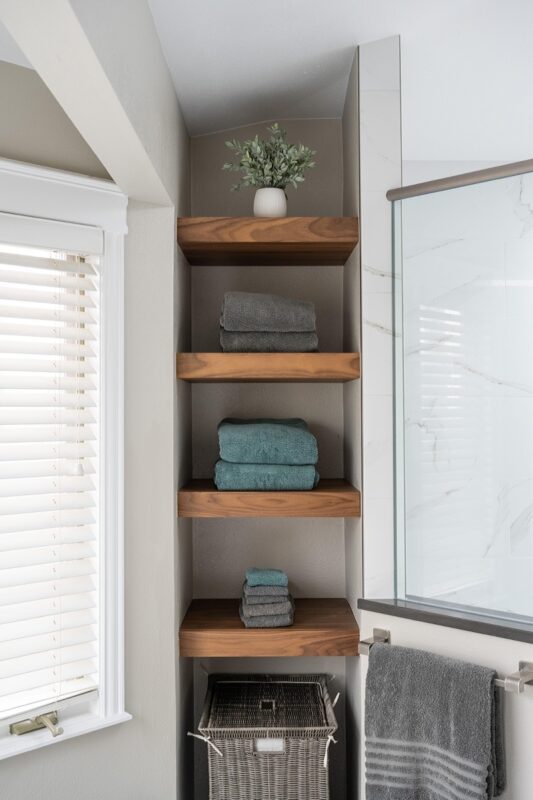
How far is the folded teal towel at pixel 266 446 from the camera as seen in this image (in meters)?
1.94

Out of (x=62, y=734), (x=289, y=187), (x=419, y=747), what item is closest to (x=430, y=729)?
Answer: (x=419, y=747)

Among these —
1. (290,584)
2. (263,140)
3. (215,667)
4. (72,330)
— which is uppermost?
(263,140)

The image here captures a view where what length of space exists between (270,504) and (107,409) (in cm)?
52

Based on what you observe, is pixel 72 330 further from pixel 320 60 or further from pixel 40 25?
pixel 320 60

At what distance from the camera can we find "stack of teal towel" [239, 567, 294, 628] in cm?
194

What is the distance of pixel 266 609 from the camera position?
6.40ft

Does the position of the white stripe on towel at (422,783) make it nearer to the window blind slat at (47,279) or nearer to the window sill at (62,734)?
the window sill at (62,734)

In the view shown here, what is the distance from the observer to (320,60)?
1.90 metres

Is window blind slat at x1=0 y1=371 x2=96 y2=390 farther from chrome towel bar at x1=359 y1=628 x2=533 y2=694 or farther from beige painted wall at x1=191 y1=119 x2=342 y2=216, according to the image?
chrome towel bar at x1=359 y1=628 x2=533 y2=694

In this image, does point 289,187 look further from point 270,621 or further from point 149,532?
point 270,621

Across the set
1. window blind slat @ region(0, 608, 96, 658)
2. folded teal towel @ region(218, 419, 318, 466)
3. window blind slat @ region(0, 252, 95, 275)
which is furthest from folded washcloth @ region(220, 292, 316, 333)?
window blind slat @ region(0, 608, 96, 658)

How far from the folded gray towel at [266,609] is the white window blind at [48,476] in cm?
43

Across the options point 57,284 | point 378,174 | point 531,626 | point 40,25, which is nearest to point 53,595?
point 57,284

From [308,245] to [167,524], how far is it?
90cm
